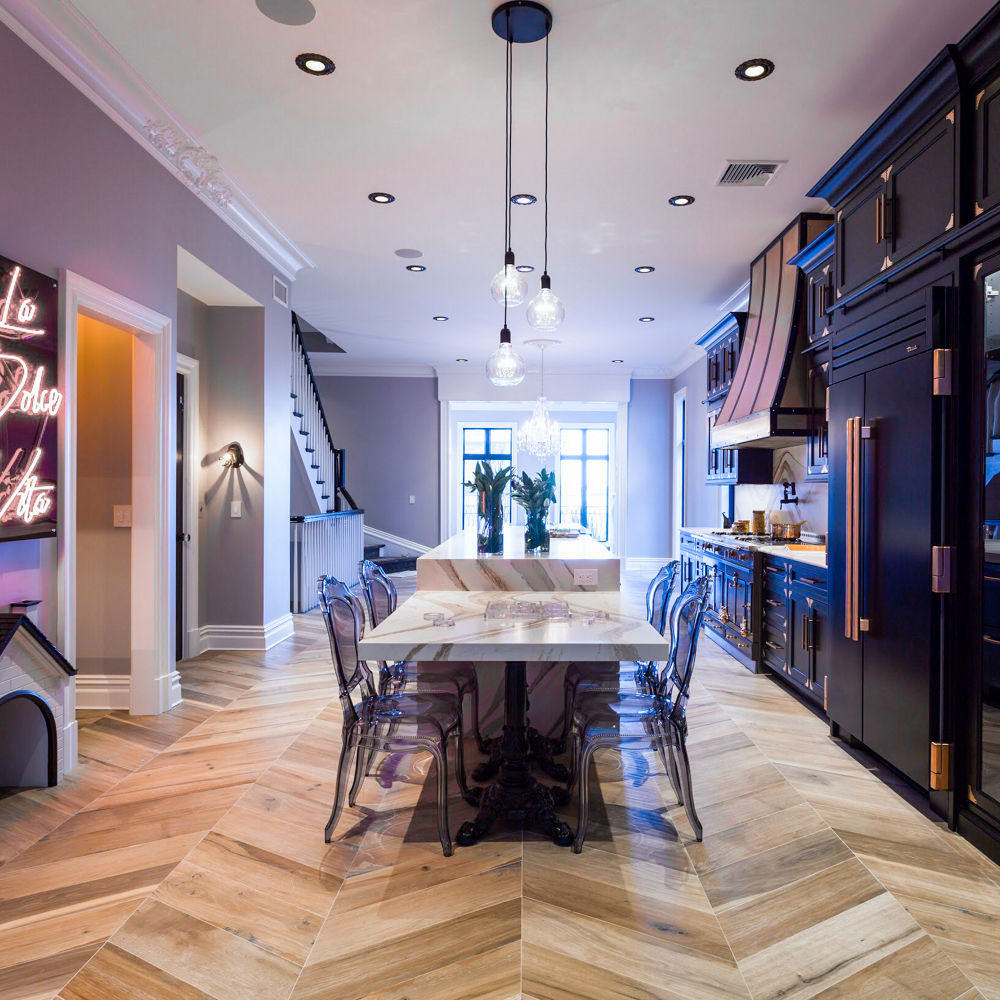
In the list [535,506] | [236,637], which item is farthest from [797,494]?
[236,637]

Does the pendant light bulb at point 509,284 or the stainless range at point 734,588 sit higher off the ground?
the pendant light bulb at point 509,284

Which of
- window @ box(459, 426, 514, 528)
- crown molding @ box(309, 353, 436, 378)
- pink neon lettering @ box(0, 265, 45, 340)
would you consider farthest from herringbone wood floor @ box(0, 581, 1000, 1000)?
window @ box(459, 426, 514, 528)

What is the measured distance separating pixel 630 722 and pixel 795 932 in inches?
30.4

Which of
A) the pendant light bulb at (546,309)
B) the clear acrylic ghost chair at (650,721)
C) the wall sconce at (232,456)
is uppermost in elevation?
the pendant light bulb at (546,309)

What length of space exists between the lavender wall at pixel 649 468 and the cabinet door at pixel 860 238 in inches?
287

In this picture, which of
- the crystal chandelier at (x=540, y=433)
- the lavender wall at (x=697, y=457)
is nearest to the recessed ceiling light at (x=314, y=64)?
the crystal chandelier at (x=540, y=433)

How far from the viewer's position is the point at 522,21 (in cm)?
269

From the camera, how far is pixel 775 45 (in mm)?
2836

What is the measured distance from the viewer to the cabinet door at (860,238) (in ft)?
10.0

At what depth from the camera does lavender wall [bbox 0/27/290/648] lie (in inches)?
106

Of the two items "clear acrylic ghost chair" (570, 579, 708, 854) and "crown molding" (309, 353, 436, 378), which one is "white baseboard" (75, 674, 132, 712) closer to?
"clear acrylic ghost chair" (570, 579, 708, 854)

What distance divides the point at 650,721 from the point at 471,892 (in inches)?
33.2

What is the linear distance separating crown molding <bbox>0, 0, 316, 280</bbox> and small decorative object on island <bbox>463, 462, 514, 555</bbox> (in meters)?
2.35

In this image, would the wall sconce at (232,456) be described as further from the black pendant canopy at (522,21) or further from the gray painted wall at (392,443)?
the gray painted wall at (392,443)
